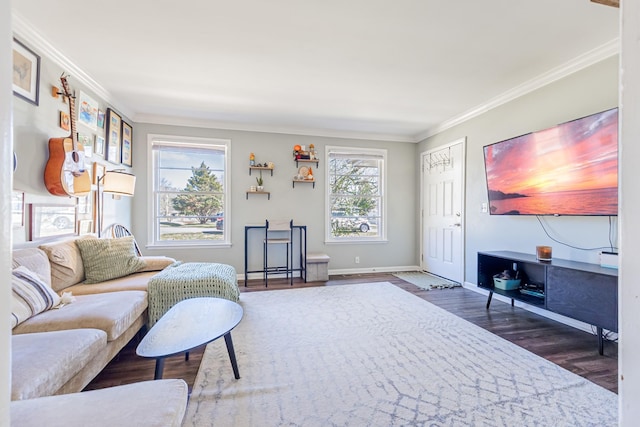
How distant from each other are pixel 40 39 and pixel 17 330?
2234 mm

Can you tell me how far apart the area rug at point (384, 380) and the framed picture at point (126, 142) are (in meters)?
2.81

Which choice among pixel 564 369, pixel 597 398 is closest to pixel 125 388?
pixel 597 398

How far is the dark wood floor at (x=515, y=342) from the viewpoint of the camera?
197cm

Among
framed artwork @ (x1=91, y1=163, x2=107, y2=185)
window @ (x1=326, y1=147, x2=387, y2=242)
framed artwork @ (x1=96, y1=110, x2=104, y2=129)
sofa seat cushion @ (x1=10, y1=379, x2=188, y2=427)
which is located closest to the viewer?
sofa seat cushion @ (x1=10, y1=379, x2=188, y2=427)

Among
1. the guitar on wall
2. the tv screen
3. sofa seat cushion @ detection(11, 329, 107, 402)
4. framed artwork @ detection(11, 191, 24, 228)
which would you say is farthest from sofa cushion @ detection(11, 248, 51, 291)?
the tv screen

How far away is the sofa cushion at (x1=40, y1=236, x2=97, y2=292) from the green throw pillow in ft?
0.20

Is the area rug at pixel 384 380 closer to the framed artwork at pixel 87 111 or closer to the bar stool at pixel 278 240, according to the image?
the bar stool at pixel 278 240

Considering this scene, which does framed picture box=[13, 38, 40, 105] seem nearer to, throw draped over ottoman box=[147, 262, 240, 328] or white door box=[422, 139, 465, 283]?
throw draped over ottoman box=[147, 262, 240, 328]

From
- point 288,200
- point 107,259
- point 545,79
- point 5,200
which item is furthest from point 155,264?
point 545,79

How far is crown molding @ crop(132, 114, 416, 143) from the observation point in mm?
4277

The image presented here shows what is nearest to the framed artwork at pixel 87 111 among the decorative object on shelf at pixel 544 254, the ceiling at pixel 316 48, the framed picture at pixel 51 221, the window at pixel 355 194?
the ceiling at pixel 316 48

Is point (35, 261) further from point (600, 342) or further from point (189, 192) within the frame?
point (600, 342)

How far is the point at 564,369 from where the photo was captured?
203cm

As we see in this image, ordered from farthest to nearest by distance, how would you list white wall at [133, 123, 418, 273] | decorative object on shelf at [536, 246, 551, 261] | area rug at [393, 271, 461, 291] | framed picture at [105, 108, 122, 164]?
white wall at [133, 123, 418, 273]
area rug at [393, 271, 461, 291]
framed picture at [105, 108, 122, 164]
decorative object on shelf at [536, 246, 551, 261]
